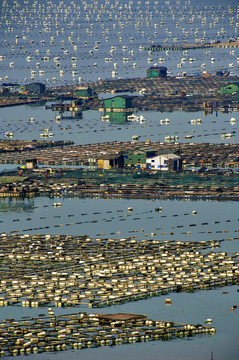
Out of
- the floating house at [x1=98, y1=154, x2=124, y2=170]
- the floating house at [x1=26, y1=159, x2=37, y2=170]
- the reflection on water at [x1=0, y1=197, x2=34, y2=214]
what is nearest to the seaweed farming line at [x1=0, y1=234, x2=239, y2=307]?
the reflection on water at [x1=0, y1=197, x2=34, y2=214]

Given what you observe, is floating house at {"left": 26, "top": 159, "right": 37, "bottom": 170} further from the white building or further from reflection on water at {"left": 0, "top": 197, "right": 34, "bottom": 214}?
the white building

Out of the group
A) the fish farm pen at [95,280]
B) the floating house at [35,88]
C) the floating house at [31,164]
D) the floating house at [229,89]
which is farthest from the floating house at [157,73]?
the fish farm pen at [95,280]

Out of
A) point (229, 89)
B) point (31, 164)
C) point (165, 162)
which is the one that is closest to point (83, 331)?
point (165, 162)

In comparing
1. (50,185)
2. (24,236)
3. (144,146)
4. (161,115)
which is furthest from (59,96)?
(24,236)

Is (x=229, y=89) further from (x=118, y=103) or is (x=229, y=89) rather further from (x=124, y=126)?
(x=124, y=126)

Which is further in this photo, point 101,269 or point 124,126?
point 124,126

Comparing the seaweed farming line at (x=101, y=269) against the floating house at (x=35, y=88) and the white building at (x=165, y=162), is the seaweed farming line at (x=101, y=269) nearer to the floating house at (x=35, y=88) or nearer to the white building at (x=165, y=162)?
the white building at (x=165, y=162)
